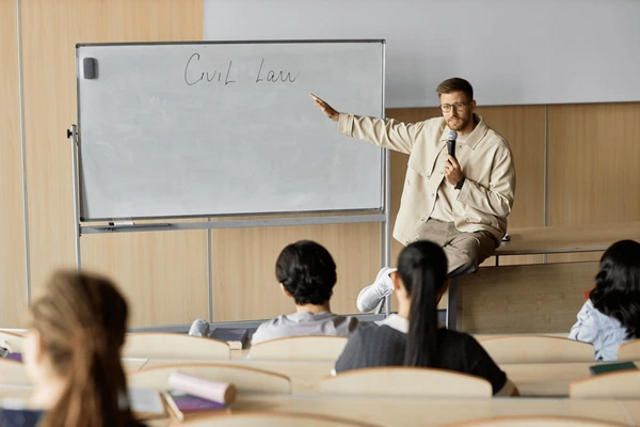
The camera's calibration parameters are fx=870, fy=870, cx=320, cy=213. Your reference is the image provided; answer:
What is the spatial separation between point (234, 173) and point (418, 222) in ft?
3.73

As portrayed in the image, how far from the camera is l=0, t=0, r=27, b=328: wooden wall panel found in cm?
514

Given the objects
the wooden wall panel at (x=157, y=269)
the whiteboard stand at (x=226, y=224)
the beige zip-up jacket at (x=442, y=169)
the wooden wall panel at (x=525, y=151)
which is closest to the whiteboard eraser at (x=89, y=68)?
the whiteboard stand at (x=226, y=224)

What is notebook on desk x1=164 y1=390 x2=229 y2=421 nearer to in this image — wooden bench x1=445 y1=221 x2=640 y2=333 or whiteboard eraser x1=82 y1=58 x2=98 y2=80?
wooden bench x1=445 y1=221 x2=640 y2=333

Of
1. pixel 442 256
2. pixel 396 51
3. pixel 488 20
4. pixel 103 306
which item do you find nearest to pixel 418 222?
pixel 396 51

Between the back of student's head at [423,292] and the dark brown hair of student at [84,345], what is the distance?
110cm

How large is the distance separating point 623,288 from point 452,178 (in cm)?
142

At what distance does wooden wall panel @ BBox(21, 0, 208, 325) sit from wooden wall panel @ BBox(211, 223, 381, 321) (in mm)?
538

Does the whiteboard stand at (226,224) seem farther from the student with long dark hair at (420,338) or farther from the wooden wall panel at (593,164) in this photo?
the student with long dark hair at (420,338)

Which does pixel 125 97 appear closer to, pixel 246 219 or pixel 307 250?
pixel 246 219

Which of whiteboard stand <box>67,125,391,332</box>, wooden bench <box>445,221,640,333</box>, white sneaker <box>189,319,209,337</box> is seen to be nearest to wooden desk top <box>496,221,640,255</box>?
wooden bench <box>445,221,640,333</box>

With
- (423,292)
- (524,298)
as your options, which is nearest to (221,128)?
(524,298)

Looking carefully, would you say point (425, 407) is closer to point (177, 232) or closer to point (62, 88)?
point (177, 232)

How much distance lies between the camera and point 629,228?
17.7 ft

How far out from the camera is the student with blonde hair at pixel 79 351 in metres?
1.38
